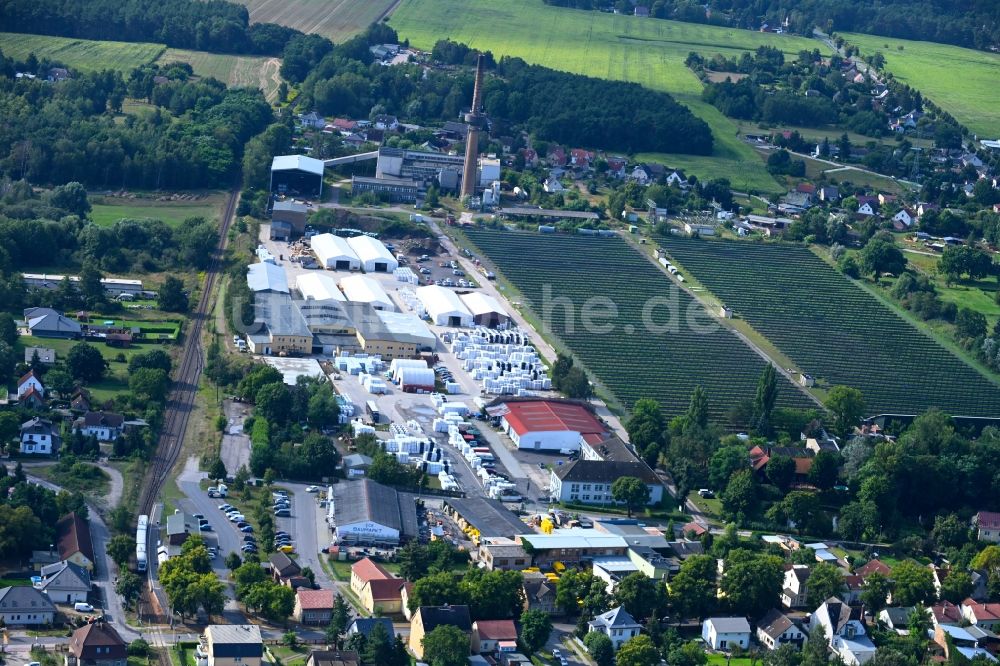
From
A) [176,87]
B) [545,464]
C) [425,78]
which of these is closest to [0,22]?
[176,87]

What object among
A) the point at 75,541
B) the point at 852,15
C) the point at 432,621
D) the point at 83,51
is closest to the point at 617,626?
the point at 432,621

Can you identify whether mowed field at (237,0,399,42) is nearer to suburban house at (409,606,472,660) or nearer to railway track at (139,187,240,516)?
railway track at (139,187,240,516)

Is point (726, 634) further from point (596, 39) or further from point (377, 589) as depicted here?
point (596, 39)

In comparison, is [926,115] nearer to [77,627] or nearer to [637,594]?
[637,594]

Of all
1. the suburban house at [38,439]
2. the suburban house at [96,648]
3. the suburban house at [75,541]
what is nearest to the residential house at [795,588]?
the suburban house at [96,648]

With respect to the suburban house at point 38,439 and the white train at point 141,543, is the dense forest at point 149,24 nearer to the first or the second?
the suburban house at point 38,439

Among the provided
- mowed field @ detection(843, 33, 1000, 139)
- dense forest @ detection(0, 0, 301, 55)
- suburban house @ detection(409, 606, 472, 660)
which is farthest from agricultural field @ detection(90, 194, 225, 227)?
mowed field @ detection(843, 33, 1000, 139)
